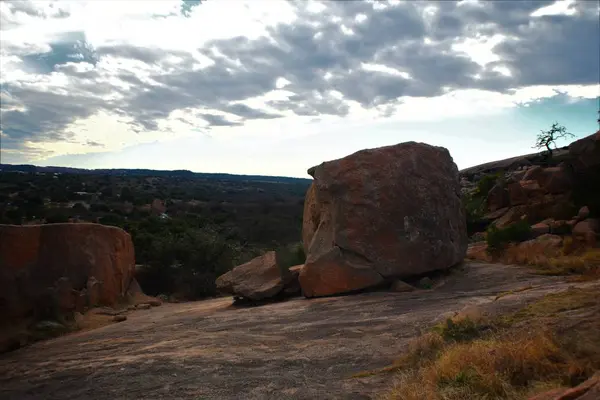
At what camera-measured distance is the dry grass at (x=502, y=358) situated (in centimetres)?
402

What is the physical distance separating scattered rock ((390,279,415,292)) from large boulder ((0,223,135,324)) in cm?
679

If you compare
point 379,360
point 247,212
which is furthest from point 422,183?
point 247,212

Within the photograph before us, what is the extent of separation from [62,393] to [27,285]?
16.9ft

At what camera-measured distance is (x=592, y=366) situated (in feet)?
12.8

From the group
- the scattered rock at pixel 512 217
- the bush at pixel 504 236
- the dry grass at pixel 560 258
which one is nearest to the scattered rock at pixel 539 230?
the bush at pixel 504 236

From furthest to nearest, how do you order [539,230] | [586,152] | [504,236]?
[586,152]
[539,230]
[504,236]

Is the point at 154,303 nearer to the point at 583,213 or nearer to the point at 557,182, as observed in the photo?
the point at 583,213

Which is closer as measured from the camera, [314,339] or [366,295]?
[314,339]

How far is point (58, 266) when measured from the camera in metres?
11.3

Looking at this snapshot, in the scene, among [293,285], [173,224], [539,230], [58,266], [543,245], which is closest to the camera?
[58,266]

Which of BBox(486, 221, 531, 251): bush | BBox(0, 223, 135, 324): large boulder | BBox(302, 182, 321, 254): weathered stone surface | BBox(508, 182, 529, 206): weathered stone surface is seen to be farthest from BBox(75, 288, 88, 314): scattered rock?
BBox(508, 182, 529, 206): weathered stone surface

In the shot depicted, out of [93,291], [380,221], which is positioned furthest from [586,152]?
[93,291]

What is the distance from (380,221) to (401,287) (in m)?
1.44

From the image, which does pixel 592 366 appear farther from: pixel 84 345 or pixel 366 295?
pixel 84 345
